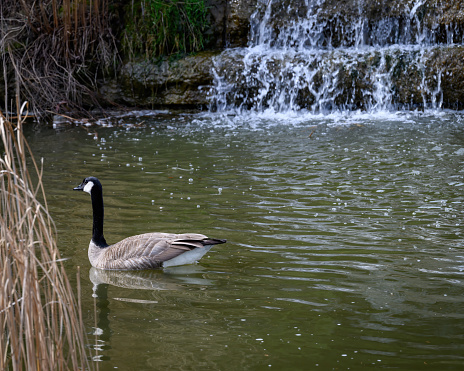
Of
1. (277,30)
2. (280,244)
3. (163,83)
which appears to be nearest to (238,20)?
(277,30)

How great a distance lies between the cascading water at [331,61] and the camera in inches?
534

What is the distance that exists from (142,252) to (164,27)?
962 centimetres

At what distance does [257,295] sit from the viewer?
4.99 metres

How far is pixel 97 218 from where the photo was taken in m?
5.99

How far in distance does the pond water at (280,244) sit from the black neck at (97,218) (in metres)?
0.28

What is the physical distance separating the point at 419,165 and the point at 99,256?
5004 mm

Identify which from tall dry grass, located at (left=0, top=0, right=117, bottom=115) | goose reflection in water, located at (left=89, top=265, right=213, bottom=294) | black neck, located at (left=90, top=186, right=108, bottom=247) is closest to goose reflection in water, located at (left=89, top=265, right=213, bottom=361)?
goose reflection in water, located at (left=89, top=265, right=213, bottom=294)

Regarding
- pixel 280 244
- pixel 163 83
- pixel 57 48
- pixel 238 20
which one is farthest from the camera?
pixel 238 20

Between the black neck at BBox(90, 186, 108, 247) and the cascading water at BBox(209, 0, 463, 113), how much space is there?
848 cm

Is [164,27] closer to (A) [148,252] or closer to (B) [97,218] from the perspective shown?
(B) [97,218]

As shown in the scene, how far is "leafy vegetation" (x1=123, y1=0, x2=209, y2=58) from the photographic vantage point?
14.3m

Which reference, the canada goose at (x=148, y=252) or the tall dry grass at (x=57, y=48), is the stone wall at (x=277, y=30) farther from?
the canada goose at (x=148, y=252)

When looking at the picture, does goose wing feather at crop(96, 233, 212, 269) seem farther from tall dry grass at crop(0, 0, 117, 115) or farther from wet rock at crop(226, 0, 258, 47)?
wet rock at crop(226, 0, 258, 47)

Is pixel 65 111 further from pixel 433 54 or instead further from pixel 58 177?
pixel 433 54
